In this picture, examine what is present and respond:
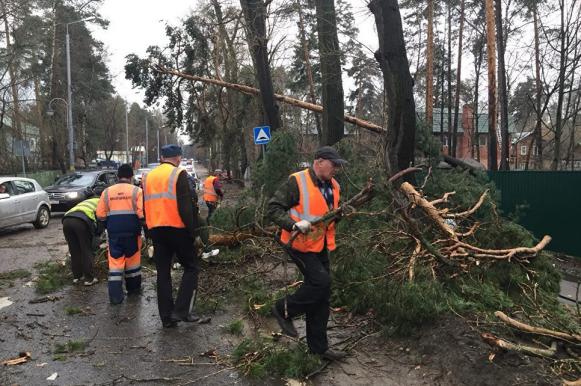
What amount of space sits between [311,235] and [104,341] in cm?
236

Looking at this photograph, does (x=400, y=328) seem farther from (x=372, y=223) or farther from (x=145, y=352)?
(x=145, y=352)

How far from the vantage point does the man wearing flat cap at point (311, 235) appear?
408 centimetres

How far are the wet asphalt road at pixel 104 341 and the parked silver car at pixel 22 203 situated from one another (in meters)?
6.19

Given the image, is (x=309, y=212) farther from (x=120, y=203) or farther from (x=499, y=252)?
(x=120, y=203)

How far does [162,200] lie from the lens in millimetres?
5105

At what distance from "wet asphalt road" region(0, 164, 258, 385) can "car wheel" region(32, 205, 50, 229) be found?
7375 mm

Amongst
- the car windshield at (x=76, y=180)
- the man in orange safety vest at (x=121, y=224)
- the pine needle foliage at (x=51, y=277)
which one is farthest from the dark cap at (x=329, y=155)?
the car windshield at (x=76, y=180)

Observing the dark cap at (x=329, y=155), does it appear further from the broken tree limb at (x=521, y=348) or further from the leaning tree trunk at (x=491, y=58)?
the leaning tree trunk at (x=491, y=58)

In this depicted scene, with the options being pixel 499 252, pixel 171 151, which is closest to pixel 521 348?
pixel 499 252

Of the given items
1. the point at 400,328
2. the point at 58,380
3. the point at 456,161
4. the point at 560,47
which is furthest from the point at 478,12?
the point at 58,380

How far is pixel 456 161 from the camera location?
32.8ft

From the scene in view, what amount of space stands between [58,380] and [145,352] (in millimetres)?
803

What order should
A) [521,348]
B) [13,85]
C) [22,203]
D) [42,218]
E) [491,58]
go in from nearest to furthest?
1. [521,348]
2. [22,203]
3. [42,218]
4. [491,58]
5. [13,85]

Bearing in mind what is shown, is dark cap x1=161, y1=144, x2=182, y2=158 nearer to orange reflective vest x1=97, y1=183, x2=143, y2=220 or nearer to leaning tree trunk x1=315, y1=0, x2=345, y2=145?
orange reflective vest x1=97, y1=183, x2=143, y2=220
